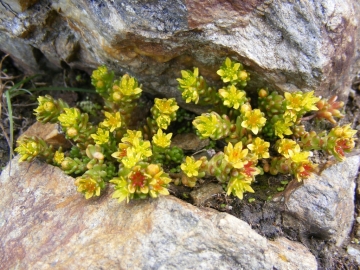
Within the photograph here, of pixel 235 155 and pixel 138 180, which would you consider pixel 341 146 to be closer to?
pixel 235 155

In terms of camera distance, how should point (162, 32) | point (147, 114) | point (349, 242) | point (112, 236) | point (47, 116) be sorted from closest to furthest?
point (112, 236)
point (162, 32)
point (349, 242)
point (47, 116)
point (147, 114)

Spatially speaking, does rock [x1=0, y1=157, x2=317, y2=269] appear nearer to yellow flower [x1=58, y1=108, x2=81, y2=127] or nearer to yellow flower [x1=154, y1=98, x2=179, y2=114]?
yellow flower [x1=58, y1=108, x2=81, y2=127]

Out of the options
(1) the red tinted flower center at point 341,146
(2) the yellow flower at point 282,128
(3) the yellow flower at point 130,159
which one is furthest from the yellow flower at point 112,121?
(1) the red tinted flower center at point 341,146

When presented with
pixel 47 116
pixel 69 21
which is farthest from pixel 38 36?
pixel 47 116

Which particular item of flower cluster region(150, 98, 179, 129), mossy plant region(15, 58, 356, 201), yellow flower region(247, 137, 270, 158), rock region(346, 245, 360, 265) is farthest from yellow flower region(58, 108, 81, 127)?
rock region(346, 245, 360, 265)

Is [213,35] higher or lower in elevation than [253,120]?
higher

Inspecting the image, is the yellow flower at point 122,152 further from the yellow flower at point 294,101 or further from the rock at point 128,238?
the yellow flower at point 294,101

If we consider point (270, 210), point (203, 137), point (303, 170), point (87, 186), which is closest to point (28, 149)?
point (87, 186)

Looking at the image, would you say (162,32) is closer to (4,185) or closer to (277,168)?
(277,168)
